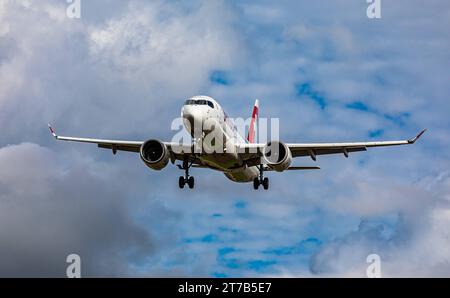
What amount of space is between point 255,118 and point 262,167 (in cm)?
2152

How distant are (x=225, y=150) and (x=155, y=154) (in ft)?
16.0

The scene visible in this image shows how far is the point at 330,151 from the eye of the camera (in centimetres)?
8125

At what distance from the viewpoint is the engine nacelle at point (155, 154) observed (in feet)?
247

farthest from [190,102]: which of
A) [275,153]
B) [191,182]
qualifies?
[191,182]

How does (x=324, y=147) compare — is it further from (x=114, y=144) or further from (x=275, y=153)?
(x=114, y=144)

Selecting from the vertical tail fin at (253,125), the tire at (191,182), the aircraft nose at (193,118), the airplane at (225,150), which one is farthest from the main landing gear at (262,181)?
the vertical tail fin at (253,125)

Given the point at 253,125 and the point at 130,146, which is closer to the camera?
the point at 130,146

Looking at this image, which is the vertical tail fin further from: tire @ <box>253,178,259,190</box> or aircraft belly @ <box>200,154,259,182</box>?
tire @ <box>253,178,259,190</box>

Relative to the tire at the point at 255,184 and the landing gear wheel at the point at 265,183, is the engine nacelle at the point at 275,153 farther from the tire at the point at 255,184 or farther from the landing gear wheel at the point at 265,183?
the tire at the point at 255,184

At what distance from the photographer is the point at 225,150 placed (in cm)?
7538
